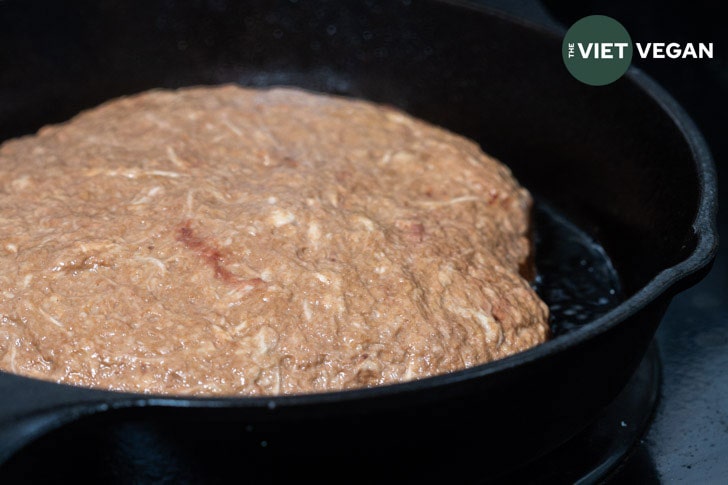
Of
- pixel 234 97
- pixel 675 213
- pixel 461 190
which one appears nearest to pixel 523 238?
pixel 461 190

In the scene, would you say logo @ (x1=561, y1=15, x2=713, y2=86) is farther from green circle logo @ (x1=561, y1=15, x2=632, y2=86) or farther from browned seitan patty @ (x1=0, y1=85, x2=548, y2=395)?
browned seitan patty @ (x1=0, y1=85, x2=548, y2=395)

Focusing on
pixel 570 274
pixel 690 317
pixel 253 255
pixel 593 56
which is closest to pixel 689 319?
pixel 690 317

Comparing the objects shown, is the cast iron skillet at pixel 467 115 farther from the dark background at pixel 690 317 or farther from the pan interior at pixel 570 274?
the dark background at pixel 690 317

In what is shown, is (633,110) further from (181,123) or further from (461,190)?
(181,123)

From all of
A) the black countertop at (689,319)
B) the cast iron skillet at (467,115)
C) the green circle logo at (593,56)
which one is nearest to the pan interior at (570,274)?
the cast iron skillet at (467,115)

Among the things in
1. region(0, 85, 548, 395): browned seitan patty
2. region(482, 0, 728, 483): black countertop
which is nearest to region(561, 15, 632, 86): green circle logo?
region(482, 0, 728, 483): black countertop
